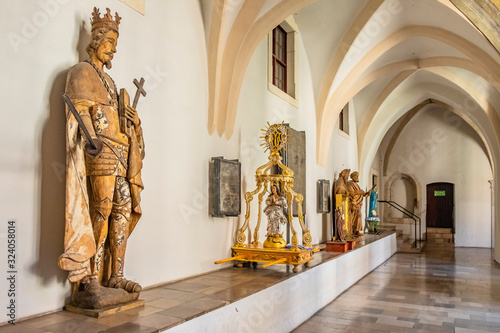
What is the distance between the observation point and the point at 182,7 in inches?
199

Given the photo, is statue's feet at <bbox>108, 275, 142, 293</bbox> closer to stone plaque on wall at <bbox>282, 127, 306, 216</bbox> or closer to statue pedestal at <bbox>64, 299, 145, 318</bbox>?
statue pedestal at <bbox>64, 299, 145, 318</bbox>

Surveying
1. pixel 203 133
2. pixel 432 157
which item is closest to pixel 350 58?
pixel 203 133

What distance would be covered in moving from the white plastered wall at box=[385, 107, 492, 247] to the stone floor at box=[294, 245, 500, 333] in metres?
6.45

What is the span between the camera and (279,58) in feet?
26.5

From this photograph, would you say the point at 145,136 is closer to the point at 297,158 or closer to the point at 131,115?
the point at 131,115

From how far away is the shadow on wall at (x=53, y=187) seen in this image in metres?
3.32

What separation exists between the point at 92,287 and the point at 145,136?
1.68 m

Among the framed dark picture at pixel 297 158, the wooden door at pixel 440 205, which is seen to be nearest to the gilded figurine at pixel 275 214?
the framed dark picture at pixel 297 158

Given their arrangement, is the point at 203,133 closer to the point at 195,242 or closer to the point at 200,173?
the point at 200,173

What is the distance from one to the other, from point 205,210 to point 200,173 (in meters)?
0.48

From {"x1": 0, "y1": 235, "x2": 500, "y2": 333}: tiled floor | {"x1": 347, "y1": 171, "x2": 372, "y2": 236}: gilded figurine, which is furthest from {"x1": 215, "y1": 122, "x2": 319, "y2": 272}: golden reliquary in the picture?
{"x1": 347, "y1": 171, "x2": 372, "y2": 236}: gilded figurine

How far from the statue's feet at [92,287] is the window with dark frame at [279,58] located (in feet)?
17.6

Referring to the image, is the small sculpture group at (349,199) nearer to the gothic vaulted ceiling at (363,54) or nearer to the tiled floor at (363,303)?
the gothic vaulted ceiling at (363,54)

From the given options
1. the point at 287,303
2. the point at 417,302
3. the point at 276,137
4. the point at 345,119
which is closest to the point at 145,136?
the point at 276,137
